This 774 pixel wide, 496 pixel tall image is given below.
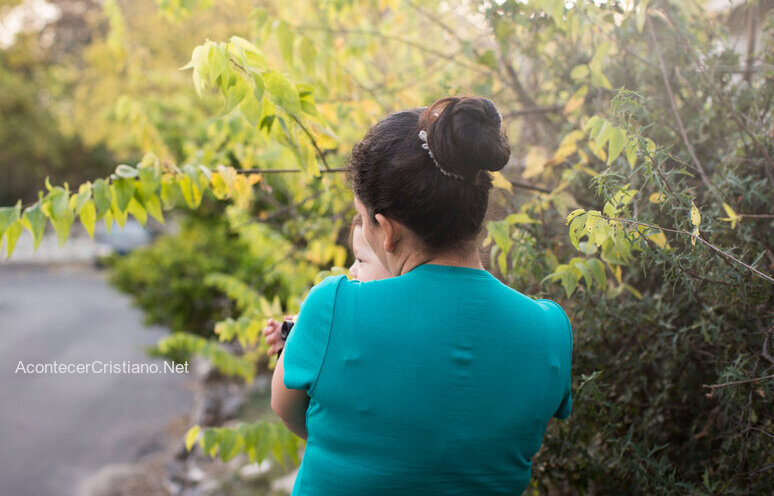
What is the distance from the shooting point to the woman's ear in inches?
58.4

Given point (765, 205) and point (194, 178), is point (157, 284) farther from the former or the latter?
point (765, 205)

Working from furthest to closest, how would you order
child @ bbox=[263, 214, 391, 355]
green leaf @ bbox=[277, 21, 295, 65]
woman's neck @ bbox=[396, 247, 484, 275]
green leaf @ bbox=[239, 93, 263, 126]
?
green leaf @ bbox=[277, 21, 295, 65] → green leaf @ bbox=[239, 93, 263, 126] → child @ bbox=[263, 214, 391, 355] → woman's neck @ bbox=[396, 247, 484, 275]

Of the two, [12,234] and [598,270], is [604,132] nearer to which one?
[598,270]

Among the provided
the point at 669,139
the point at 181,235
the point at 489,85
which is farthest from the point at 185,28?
the point at 669,139

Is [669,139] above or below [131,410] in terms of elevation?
above

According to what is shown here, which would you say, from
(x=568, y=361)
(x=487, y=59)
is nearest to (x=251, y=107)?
(x=568, y=361)

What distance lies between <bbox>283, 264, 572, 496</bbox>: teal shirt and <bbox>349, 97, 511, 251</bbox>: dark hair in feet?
0.42

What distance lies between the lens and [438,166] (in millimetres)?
1396

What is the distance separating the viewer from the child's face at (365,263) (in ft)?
5.58

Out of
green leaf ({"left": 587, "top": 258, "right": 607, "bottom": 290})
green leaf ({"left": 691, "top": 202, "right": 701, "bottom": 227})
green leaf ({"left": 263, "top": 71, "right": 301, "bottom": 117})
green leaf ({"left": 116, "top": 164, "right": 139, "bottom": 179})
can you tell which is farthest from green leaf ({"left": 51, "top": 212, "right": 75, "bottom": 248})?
green leaf ({"left": 691, "top": 202, "right": 701, "bottom": 227})

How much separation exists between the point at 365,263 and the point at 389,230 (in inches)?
11.4

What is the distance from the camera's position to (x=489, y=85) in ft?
9.73

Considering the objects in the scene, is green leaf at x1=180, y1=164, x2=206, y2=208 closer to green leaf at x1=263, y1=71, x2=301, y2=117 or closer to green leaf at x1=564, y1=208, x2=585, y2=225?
green leaf at x1=263, y1=71, x2=301, y2=117

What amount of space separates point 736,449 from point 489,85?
1.87 metres
